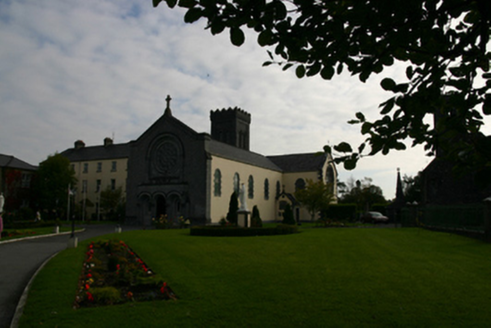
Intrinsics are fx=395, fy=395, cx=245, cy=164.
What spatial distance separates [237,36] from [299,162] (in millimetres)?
55744

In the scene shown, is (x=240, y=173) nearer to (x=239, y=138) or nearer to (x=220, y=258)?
(x=239, y=138)

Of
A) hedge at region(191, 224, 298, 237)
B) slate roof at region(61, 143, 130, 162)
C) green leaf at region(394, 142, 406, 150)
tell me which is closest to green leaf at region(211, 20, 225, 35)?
green leaf at region(394, 142, 406, 150)

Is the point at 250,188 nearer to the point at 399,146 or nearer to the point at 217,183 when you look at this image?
the point at 217,183

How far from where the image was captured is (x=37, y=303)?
27.5 feet

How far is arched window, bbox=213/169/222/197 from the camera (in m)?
40.7

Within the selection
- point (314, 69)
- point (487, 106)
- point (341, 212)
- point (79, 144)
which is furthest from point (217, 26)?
point (79, 144)

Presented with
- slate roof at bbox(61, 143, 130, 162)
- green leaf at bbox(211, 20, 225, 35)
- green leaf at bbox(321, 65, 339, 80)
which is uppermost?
slate roof at bbox(61, 143, 130, 162)

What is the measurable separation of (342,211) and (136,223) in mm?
25955

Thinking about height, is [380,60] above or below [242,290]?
above

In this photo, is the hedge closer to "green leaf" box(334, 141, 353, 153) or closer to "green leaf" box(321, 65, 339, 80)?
"green leaf" box(334, 141, 353, 153)

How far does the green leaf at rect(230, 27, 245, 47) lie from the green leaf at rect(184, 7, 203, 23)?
0.38 m

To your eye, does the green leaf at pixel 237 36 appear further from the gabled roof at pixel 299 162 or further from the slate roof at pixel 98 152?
the slate roof at pixel 98 152

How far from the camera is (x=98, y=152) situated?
63656 mm

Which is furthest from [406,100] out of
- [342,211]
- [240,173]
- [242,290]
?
[342,211]
